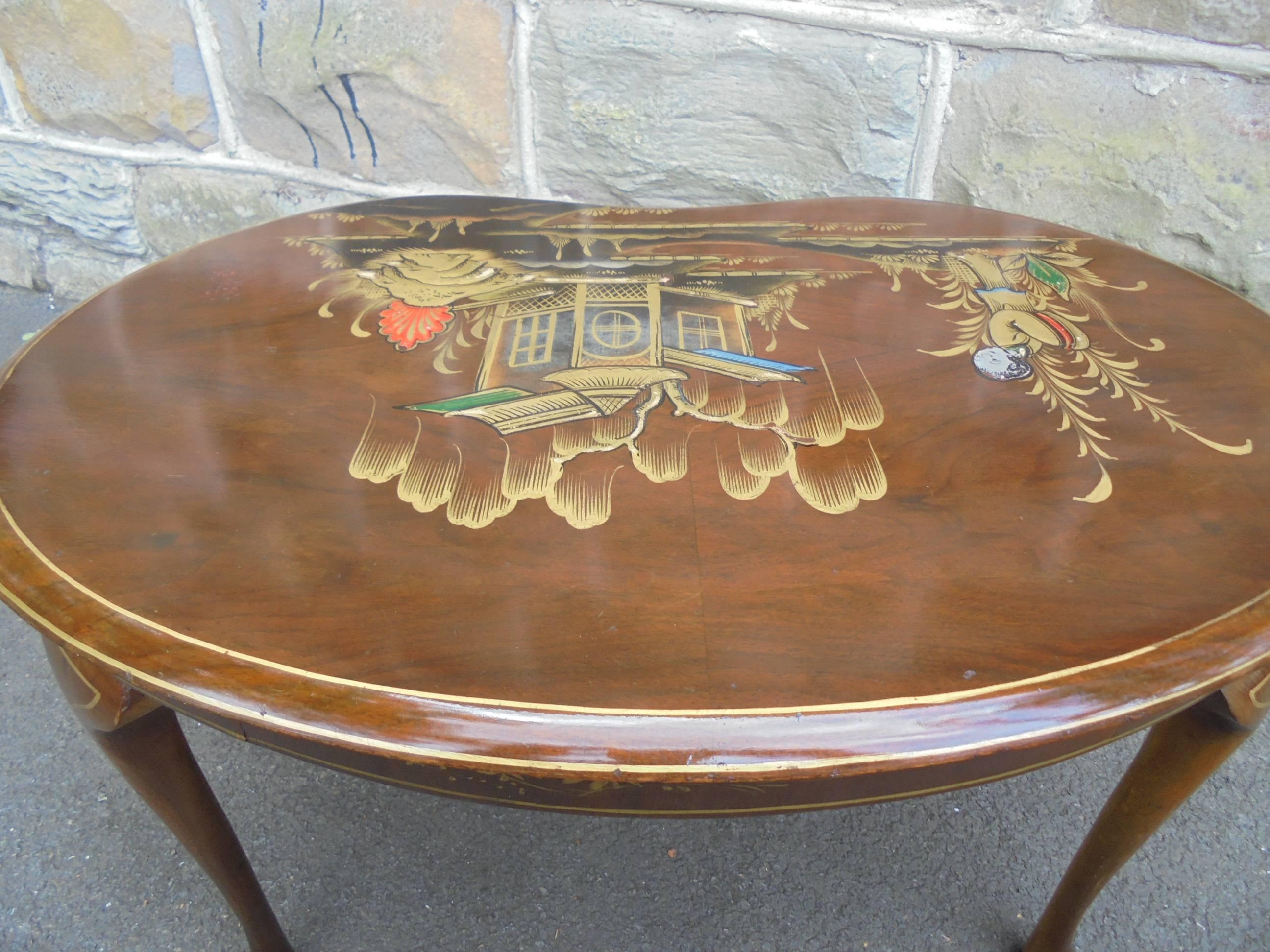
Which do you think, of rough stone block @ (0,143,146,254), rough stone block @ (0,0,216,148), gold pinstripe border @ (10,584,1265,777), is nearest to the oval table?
gold pinstripe border @ (10,584,1265,777)

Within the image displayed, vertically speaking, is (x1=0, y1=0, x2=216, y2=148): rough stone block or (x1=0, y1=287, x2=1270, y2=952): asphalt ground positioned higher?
(x1=0, y1=0, x2=216, y2=148): rough stone block

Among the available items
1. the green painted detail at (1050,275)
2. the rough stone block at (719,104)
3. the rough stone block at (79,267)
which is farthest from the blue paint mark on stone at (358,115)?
the green painted detail at (1050,275)

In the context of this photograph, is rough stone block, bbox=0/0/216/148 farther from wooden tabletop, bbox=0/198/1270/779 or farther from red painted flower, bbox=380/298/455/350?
red painted flower, bbox=380/298/455/350

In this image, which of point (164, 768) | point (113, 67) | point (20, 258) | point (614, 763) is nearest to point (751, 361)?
point (614, 763)

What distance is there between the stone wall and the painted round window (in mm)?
675

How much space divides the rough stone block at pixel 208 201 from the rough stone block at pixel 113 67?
8 cm

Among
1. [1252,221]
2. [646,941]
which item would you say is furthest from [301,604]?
[1252,221]

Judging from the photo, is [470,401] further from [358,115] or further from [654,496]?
[358,115]

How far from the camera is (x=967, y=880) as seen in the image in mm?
1198

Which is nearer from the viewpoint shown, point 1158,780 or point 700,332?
point 1158,780

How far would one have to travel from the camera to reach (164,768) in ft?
2.75

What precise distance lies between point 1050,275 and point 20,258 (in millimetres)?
2375

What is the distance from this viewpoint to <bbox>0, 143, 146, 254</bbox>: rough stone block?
2.04 metres

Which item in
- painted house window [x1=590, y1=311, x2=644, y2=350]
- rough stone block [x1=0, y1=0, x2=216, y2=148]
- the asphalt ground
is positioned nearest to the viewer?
painted house window [x1=590, y1=311, x2=644, y2=350]
